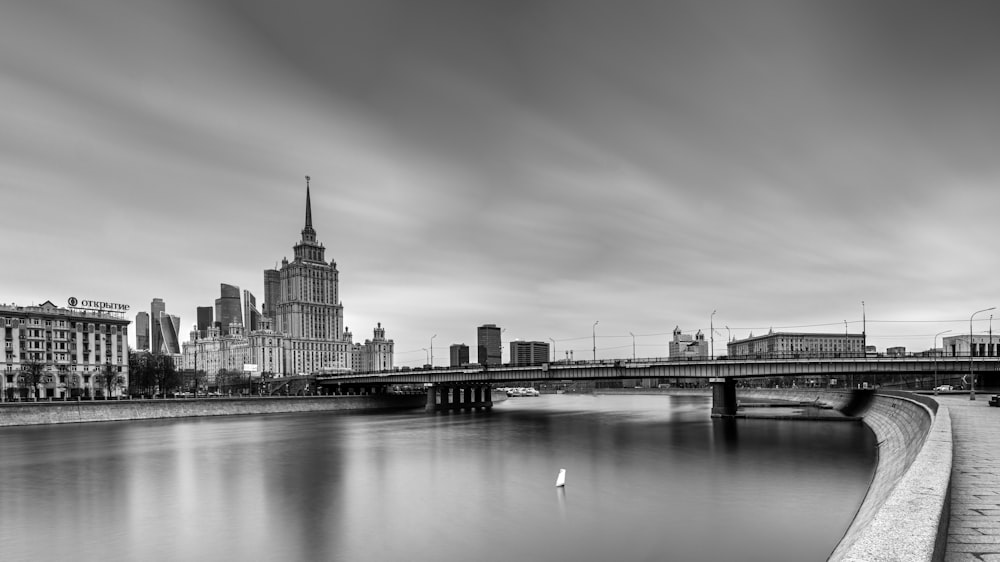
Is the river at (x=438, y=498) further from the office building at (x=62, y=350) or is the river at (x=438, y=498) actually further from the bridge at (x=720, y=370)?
the office building at (x=62, y=350)

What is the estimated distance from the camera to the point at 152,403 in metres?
129

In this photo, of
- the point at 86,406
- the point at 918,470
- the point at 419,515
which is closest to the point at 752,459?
the point at 419,515

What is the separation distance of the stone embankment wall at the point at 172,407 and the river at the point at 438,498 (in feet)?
123

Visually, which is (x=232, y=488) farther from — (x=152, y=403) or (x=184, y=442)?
(x=152, y=403)

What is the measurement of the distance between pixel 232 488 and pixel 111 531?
13.4 metres

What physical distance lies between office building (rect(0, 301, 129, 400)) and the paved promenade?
602ft

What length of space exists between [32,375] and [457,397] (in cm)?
10430

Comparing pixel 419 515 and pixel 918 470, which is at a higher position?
pixel 918 470

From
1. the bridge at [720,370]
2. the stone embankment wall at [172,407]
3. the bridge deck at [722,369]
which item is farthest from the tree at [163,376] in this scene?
the bridge deck at [722,369]

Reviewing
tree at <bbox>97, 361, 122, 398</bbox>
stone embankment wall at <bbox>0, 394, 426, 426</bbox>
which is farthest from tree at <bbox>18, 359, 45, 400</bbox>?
stone embankment wall at <bbox>0, 394, 426, 426</bbox>

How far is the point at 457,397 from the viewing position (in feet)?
594

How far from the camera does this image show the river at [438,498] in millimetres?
30688

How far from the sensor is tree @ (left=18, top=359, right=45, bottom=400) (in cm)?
15612

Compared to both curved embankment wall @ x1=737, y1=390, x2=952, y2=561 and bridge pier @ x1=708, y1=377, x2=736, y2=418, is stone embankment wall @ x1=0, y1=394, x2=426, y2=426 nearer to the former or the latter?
bridge pier @ x1=708, y1=377, x2=736, y2=418
